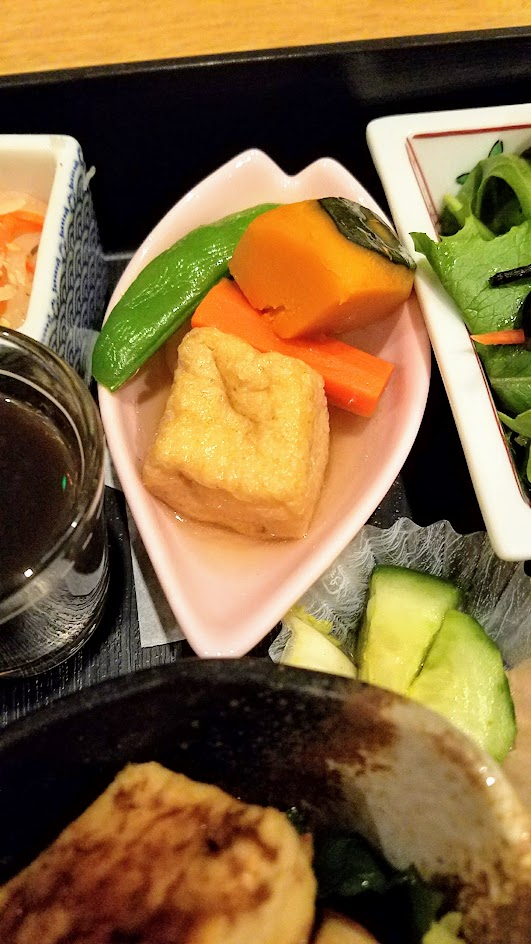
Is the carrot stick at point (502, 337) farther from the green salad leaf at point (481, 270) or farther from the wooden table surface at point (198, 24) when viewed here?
the wooden table surface at point (198, 24)

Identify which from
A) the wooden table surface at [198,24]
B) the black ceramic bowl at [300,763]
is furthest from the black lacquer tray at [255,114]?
the black ceramic bowl at [300,763]

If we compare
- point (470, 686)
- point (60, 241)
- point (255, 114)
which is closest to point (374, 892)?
point (470, 686)

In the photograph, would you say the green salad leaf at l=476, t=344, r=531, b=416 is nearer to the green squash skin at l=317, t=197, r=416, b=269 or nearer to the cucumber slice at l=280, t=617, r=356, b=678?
the green squash skin at l=317, t=197, r=416, b=269

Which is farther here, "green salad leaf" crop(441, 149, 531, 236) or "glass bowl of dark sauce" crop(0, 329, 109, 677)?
"green salad leaf" crop(441, 149, 531, 236)

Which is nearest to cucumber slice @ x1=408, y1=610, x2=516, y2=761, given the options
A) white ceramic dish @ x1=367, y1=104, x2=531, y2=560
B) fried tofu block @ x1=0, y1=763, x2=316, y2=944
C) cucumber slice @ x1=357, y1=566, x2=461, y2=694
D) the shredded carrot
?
cucumber slice @ x1=357, y1=566, x2=461, y2=694

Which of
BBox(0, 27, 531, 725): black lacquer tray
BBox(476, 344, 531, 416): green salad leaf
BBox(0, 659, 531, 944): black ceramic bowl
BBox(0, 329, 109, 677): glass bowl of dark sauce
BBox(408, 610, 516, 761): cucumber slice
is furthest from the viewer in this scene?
BBox(0, 27, 531, 725): black lacquer tray

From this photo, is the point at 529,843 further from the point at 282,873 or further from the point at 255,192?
the point at 255,192

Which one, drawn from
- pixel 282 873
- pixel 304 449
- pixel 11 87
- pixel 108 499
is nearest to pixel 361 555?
pixel 304 449
